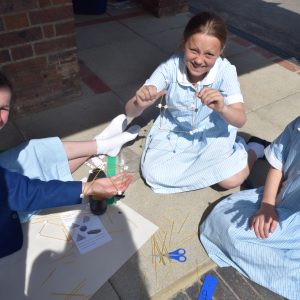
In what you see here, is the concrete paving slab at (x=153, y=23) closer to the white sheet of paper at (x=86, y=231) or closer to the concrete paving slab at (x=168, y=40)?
the concrete paving slab at (x=168, y=40)

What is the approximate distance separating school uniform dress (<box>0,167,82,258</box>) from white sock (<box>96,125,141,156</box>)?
0.66m

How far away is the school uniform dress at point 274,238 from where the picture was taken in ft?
5.41

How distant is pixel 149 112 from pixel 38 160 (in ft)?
3.68

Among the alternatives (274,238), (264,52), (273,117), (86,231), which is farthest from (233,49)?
(86,231)

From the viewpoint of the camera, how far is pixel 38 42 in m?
2.52

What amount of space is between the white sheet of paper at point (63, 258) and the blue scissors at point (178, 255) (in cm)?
17

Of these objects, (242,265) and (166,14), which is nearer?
(242,265)

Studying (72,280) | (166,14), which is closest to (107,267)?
(72,280)

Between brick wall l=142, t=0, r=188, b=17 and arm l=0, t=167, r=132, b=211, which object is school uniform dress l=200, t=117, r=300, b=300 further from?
brick wall l=142, t=0, r=188, b=17

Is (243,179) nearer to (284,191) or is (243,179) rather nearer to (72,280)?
(284,191)

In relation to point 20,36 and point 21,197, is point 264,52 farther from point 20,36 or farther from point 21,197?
point 21,197

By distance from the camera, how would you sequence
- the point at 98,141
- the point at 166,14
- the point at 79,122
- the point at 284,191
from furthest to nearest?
1. the point at 166,14
2. the point at 79,122
3. the point at 98,141
4. the point at 284,191

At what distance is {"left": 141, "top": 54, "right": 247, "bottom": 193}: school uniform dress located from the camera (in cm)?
205

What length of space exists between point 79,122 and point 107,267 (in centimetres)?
133
